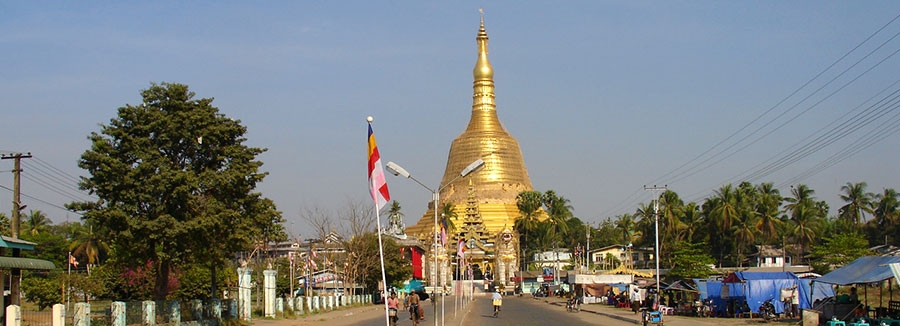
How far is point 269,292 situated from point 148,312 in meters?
12.5

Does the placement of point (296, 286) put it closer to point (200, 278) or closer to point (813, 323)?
point (200, 278)

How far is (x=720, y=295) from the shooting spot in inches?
1592

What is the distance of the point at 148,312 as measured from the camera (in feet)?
93.5

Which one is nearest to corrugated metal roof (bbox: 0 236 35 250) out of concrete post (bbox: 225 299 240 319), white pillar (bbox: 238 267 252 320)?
concrete post (bbox: 225 299 240 319)

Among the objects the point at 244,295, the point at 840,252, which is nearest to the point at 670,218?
the point at 840,252

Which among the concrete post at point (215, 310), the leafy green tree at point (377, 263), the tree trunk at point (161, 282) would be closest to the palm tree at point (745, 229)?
the leafy green tree at point (377, 263)

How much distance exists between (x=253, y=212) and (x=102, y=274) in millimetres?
22245

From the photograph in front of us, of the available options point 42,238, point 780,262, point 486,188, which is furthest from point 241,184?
point 486,188

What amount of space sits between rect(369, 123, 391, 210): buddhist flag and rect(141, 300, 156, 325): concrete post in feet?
33.4

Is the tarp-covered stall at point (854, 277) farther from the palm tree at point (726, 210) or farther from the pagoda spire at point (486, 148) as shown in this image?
the pagoda spire at point (486, 148)

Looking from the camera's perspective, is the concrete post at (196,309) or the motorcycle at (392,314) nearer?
the motorcycle at (392,314)

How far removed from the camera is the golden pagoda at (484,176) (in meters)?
111

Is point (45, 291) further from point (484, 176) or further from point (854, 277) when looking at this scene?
point (484, 176)

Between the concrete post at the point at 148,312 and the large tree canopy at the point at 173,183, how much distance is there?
160 centimetres
